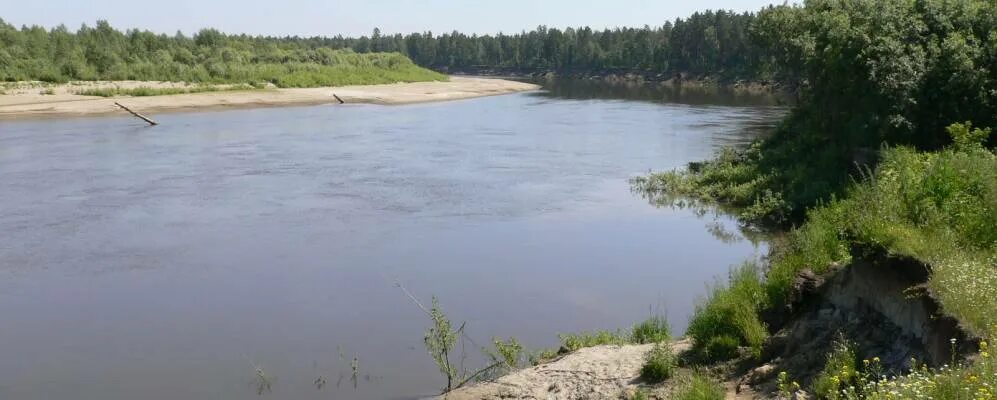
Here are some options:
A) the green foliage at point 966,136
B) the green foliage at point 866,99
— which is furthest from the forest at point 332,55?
the green foliage at point 966,136

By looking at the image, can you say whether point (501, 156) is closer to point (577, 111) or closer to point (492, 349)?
point (492, 349)

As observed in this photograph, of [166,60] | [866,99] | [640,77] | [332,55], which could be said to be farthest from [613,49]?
[866,99]

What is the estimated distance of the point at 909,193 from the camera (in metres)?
11.1

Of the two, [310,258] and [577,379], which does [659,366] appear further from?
[310,258]

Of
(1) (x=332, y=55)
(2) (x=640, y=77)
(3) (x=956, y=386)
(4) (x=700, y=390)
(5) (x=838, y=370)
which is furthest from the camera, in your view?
(2) (x=640, y=77)

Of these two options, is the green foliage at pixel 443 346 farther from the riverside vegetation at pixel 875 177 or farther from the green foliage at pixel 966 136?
the green foliage at pixel 966 136

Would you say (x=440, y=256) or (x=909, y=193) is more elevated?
(x=909, y=193)

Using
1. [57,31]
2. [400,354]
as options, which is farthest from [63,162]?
[57,31]

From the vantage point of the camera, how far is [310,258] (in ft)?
A: 56.9

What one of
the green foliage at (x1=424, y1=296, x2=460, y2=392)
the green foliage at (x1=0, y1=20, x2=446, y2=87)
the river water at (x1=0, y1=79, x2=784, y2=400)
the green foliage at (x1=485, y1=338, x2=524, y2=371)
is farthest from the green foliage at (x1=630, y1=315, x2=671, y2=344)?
the green foliage at (x1=0, y1=20, x2=446, y2=87)

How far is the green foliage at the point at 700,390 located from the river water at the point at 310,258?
343cm

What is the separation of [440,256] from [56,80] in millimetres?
51337

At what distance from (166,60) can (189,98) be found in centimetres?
1604

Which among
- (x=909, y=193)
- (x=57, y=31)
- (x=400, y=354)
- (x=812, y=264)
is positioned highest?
(x=57, y=31)
